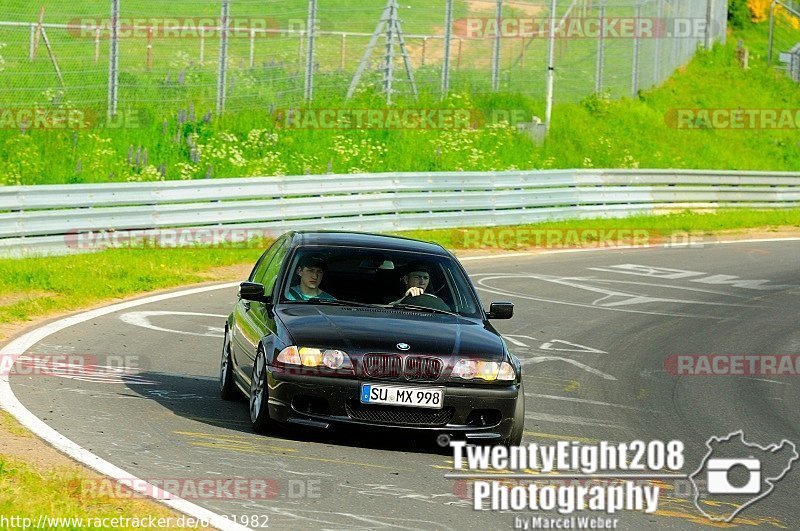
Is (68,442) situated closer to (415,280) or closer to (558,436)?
(415,280)

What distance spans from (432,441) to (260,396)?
3.97 feet

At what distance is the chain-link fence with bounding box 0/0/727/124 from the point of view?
26.8 m

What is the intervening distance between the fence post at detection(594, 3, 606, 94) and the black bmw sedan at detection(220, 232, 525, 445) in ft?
97.7

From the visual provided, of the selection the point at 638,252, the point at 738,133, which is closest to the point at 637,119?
the point at 738,133

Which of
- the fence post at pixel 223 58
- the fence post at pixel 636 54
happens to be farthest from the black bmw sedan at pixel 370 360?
the fence post at pixel 636 54

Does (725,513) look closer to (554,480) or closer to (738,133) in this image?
(554,480)

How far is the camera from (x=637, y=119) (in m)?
42.5

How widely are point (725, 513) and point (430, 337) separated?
231cm

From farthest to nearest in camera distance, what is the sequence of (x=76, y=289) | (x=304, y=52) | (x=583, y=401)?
(x=304, y=52)
(x=76, y=289)
(x=583, y=401)

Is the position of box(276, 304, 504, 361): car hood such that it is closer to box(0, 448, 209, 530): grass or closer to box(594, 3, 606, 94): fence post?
box(0, 448, 209, 530): grass

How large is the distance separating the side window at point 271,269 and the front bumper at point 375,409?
157 cm

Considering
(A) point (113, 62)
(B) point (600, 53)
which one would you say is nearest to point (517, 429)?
(A) point (113, 62)

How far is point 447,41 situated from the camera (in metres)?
34.2

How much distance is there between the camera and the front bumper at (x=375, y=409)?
351 inches
